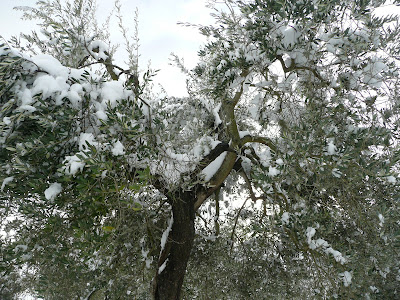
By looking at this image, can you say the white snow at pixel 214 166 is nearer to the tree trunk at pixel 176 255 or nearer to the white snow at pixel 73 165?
the tree trunk at pixel 176 255

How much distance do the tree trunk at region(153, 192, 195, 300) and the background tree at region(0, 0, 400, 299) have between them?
0.02 meters

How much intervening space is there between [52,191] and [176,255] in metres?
2.54

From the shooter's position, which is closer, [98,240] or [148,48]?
[98,240]

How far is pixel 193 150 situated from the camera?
4.84m

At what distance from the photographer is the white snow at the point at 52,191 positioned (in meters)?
2.97

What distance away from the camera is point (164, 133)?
12.6ft

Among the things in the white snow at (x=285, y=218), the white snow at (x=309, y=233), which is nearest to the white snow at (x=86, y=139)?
the white snow at (x=285, y=218)

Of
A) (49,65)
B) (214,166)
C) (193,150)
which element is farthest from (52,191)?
(214,166)

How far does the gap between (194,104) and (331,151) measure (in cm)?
352

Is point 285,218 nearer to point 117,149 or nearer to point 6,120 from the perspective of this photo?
point 117,149

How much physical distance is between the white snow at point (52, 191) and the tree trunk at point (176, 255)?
6.67ft

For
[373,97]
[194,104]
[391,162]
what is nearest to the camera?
[391,162]

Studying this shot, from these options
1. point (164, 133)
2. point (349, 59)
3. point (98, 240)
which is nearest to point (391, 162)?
point (349, 59)

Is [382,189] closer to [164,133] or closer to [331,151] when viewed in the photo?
[331,151]
